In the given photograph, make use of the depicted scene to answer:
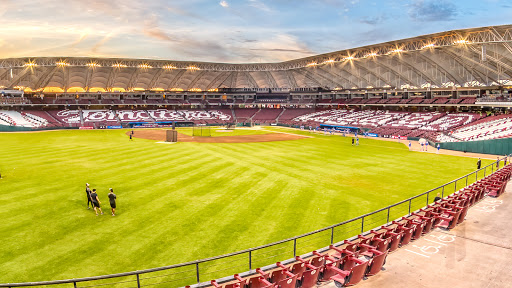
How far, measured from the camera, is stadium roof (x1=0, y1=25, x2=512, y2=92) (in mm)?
57688

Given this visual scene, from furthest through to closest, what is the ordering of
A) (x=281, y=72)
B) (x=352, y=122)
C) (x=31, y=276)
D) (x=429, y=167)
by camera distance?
(x=281, y=72)
(x=352, y=122)
(x=429, y=167)
(x=31, y=276)

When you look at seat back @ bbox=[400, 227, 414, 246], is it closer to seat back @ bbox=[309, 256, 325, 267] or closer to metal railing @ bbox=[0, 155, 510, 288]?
metal railing @ bbox=[0, 155, 510, 288]

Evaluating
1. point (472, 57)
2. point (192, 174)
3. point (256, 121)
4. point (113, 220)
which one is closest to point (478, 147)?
point (472, 57)

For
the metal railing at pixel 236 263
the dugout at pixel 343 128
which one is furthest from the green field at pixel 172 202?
the dugout at pixel 343 128

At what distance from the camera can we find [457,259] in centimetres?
1034

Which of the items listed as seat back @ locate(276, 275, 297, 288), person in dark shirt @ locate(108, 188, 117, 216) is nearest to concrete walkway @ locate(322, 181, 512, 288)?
seat back @ locate(276, 275, 297, 288)

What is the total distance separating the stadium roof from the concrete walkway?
49.0 metres

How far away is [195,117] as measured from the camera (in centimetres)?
10512

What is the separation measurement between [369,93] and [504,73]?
37.9m

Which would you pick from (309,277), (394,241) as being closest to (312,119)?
(394,241)

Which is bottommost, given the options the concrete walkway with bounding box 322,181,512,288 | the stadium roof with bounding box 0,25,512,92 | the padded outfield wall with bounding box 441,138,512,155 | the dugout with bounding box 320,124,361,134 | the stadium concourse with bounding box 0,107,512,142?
the concrete walkway with bounding box 322,181,512,288

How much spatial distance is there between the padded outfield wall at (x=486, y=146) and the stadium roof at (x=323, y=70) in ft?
56.0

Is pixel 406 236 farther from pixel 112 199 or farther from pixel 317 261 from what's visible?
pixel 112 199

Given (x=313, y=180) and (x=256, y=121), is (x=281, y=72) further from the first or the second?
(x=313, y=180)
